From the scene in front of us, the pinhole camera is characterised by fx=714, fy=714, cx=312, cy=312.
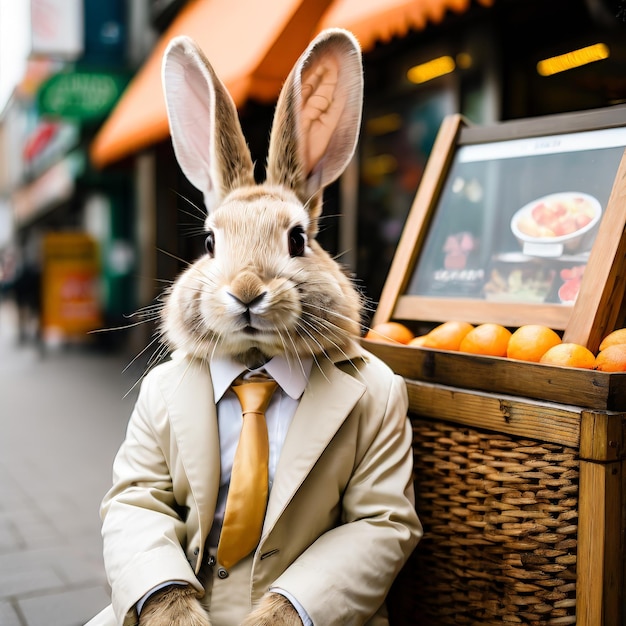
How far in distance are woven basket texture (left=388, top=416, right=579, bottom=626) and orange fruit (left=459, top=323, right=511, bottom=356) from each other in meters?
0.22

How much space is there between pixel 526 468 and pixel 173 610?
90 centimetres

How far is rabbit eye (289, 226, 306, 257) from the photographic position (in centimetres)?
178

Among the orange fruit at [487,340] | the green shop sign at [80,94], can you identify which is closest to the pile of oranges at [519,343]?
the orange fruit at [487,340]

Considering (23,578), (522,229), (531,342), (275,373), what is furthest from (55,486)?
(531,342)

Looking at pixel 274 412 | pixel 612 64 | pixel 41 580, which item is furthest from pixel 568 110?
pixel 41 580

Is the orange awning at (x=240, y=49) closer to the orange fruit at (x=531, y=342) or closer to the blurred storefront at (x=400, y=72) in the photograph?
the blurred storefront at (x=400, y=72)

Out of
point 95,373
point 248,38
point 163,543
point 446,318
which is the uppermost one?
point 248,38

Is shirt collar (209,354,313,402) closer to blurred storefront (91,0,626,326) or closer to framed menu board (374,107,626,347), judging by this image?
framed menu board (374,107,626,347)

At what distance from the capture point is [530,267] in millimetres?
2195

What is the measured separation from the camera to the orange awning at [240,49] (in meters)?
4.39

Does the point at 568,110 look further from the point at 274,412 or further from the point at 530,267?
the point at 274,412

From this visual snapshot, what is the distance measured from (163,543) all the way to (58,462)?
3.71 m

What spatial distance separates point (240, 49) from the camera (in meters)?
4.73

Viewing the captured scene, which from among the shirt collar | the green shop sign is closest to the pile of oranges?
the shirt collar
